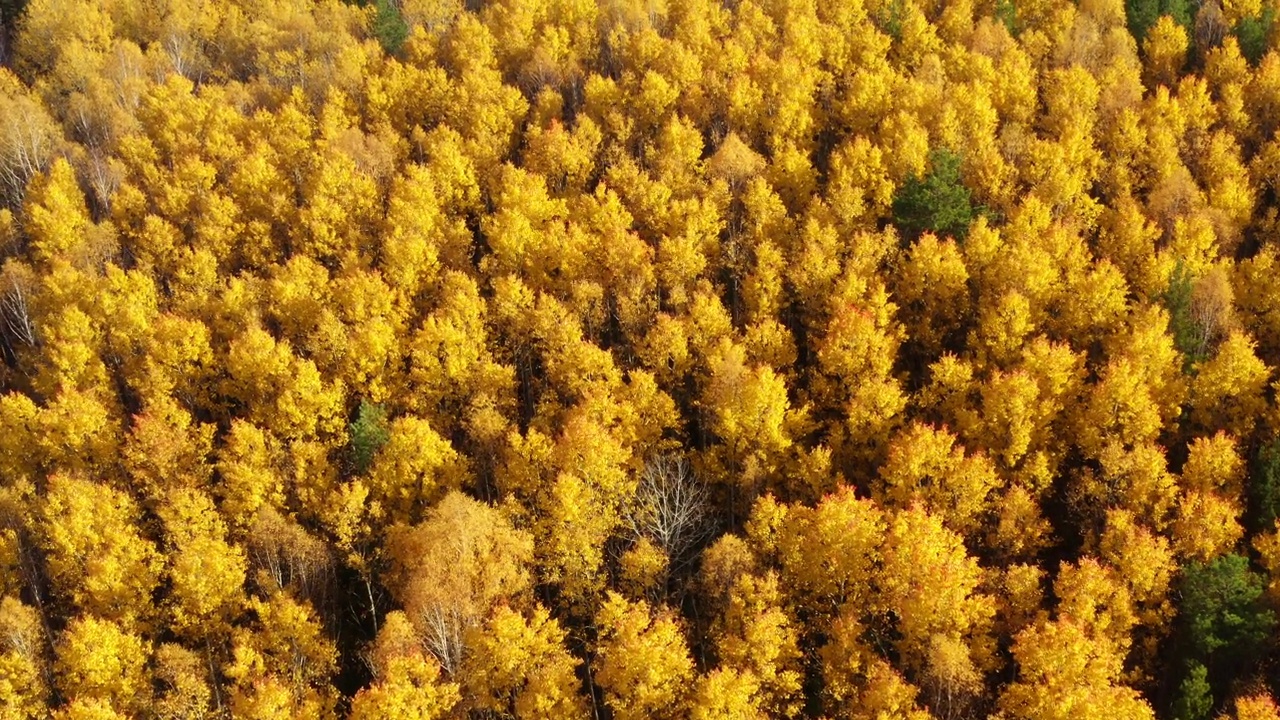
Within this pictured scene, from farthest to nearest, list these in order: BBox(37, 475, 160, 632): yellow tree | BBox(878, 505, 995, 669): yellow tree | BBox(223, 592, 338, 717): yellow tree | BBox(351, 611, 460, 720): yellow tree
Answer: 1. BBox(37, 475, 160, 632): yellow tree
2. BBox(223, 592, 338, 717): yellow tree
3. BBox(878, 505, 995, 669): yellow tree
4. BBox(351, 611, 460, 720): yellow tree

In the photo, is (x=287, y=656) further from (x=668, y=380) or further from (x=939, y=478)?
(x=939, y=478)

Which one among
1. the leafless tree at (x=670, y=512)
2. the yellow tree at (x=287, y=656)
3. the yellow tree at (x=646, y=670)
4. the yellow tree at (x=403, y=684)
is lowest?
the yellow tree at (x=287, y=656)

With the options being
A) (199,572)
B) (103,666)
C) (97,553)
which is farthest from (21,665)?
(199,572)

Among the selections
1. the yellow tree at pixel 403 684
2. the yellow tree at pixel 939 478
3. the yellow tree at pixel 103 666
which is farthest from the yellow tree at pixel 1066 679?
the yellow tree at pixel 103 666

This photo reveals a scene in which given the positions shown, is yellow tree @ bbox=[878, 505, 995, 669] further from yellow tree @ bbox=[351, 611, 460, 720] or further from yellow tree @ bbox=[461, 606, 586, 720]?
yellow tree @ bbox=[351, 611, 460, 720]

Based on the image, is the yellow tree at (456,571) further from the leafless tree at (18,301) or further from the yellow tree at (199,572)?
the leafless tree at (18,301)

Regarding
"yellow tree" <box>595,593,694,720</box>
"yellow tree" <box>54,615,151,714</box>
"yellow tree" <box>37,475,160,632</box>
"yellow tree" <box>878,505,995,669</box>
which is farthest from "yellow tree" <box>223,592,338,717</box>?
"yellow tree" <box>878,505,995,669</box>
